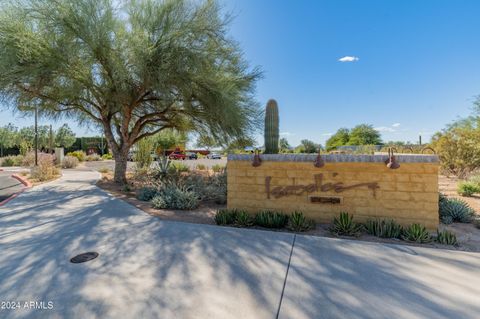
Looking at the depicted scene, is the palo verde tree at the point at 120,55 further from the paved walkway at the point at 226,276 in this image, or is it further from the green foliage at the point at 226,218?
the paved walkway at the point at 226,276

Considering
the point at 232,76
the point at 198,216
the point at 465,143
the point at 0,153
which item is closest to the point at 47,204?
the point at 198,216

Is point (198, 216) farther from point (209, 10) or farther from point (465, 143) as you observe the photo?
point (465, 143)

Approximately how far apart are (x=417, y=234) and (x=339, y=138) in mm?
80708

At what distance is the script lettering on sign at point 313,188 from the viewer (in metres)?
5.34

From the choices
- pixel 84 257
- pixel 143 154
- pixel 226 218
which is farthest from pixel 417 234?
pixel 143 154

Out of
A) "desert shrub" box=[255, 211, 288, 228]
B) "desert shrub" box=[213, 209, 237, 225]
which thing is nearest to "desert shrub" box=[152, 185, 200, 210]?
"desert shrub" box=[213, 209, 237, 225]

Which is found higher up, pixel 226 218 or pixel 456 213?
pixel 456 213

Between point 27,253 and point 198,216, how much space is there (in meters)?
3.45

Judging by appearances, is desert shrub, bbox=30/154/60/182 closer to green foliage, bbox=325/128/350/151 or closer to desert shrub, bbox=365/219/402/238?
desert shrub, bbox=365/219/402/238

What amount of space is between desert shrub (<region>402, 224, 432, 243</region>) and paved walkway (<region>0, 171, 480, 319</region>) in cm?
42

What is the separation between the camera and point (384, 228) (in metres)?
4.85

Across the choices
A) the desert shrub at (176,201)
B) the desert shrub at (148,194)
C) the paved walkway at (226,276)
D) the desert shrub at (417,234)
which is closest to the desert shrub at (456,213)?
the desert shrub at (417,234)

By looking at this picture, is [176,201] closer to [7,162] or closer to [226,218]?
[226,218]

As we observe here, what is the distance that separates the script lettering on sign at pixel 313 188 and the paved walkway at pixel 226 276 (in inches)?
46.5
